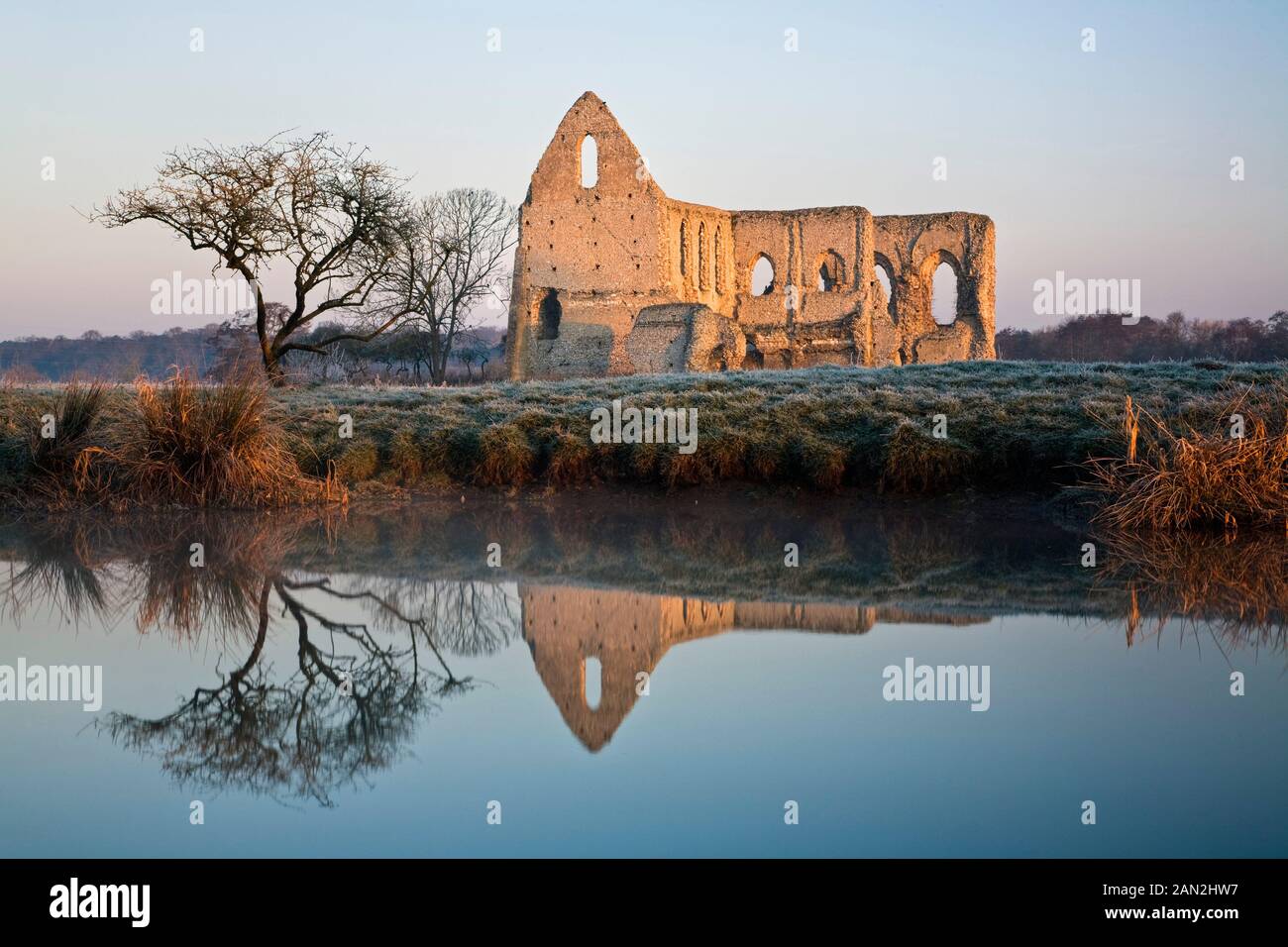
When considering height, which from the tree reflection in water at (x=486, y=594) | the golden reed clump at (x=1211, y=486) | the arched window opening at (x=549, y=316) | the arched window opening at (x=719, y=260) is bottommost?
the tree reflection in water at (x=486, y=594)

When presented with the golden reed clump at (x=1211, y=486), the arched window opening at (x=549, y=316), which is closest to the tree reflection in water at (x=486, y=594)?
the golden reed clump at (x=1211, y=486)

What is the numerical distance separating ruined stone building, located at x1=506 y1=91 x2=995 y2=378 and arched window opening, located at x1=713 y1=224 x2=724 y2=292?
0.06 meters

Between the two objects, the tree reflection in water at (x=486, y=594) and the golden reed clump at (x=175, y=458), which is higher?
the golden reed clump at (x=175, y=458)

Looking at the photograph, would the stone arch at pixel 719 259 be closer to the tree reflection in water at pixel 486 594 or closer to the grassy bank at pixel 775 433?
the grassy bank at pixel 775 433

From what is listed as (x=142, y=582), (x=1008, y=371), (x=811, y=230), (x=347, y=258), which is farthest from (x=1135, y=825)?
(x=811, y=230)

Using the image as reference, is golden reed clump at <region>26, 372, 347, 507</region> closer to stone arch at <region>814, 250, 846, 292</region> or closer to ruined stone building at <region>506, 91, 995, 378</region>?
ruined stone building at <region>506, 91, 995, 378</region>

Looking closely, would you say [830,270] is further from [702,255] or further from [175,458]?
[175,458]

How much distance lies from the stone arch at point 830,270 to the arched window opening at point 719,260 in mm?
2931

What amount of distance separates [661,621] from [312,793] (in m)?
2.94

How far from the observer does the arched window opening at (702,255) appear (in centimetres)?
3609

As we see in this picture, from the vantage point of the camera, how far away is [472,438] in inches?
517

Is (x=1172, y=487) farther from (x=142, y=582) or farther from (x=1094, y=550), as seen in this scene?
(x=142, y=582)

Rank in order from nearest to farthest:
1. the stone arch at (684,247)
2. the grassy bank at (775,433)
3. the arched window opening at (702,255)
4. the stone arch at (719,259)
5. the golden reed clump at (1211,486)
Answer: the golden reed clump at (1211,486) < the grassy bank at (775,433) < the stone arch at (684,247) < the arched window opening at (702,255) < the stone arch at (719,259)

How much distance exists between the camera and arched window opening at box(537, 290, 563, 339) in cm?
3391
